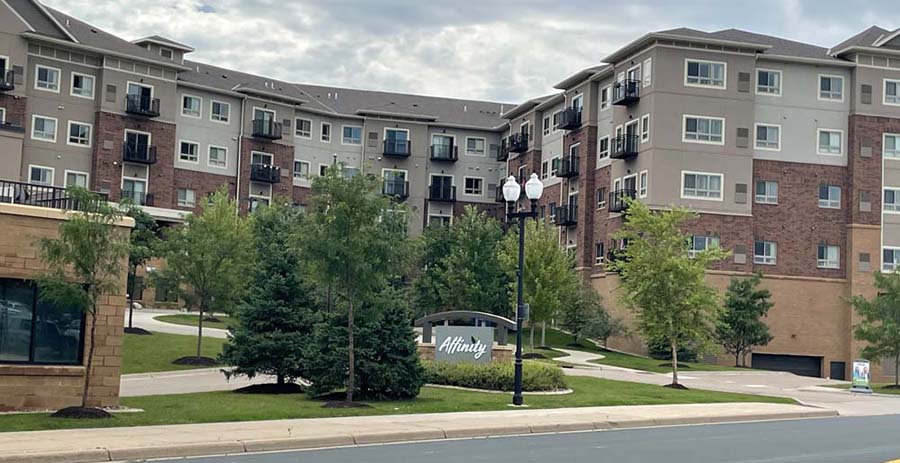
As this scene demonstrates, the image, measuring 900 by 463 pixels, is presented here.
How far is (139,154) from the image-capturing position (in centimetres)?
7438

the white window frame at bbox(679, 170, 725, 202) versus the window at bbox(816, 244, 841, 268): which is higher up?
the white window frame at bbox(679, 170, 725, 202)

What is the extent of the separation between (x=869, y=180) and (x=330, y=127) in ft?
137

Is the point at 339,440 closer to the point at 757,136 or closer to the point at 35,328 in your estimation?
the point at 35,328

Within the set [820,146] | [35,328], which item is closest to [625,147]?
[820,146]

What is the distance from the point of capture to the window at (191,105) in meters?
78.4

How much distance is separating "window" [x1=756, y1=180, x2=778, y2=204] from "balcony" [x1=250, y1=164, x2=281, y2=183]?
35.3 m

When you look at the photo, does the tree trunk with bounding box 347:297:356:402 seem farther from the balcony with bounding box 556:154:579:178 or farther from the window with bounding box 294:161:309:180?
the window with bounding box 294:161:309:180

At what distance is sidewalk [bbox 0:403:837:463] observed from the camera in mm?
16312

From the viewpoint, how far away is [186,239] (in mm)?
47250

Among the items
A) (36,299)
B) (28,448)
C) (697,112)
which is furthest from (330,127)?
(28,448)

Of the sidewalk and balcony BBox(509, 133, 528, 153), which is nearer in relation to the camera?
the sidewalk

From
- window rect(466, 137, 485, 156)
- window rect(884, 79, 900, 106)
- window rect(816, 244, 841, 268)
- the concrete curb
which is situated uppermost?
window rect(884, 79, 900, 106)

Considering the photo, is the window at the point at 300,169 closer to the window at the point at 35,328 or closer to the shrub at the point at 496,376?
the shrub at the point at 496,376

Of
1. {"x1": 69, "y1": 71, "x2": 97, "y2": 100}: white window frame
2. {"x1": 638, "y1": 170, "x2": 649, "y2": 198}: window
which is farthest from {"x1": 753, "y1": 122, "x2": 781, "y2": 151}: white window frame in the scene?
{"x1": 69, "y1": 71, "x2": 97, "y2": 100}: white window frame
